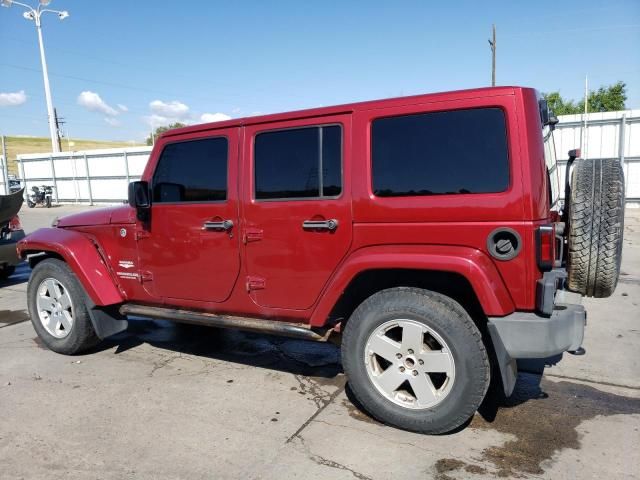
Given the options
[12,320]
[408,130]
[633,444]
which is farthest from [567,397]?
[12,320]

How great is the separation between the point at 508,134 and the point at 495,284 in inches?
33.5

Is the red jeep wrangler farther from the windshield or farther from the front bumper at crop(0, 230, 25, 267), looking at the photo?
the front bumper at crop(0, 230, 25, 267)

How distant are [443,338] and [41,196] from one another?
28.8 m

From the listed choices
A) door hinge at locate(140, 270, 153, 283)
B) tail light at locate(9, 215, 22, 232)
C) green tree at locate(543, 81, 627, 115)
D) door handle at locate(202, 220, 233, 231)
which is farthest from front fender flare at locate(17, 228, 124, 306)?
green tree at locate(543, 81, 627, 115)

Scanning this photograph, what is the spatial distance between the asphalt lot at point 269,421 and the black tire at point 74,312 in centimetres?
13

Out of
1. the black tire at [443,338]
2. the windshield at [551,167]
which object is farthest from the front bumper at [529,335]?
the windshield at [551,167]

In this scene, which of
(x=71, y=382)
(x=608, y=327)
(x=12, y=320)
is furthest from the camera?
(x=12, y=320)

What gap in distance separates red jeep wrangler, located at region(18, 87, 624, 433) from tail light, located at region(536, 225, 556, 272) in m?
0.01

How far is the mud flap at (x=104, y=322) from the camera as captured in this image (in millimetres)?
4379

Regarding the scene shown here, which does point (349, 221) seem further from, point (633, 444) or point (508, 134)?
point (633, 444)

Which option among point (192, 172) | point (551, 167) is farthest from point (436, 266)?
point (192, 172)

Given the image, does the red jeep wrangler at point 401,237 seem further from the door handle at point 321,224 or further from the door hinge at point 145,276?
the door hinge at point 145,276

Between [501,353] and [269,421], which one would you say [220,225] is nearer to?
[269,421]

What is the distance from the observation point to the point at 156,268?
411 cm
